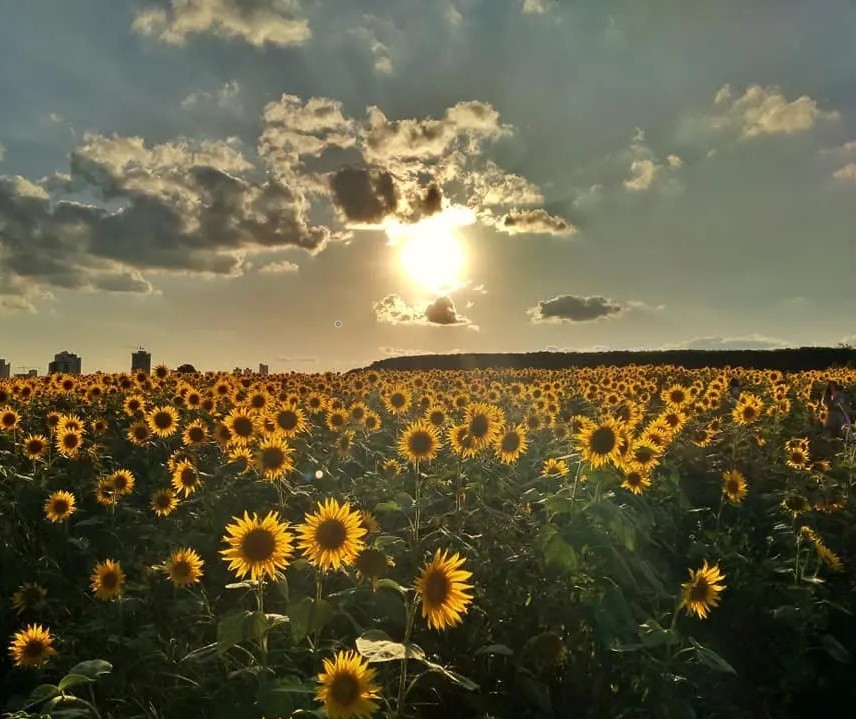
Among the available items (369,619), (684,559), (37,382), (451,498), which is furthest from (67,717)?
(37,382)

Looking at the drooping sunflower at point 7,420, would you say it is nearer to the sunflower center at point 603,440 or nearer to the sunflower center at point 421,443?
the sunflower center at point 421,443

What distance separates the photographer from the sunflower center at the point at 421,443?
20.6ft

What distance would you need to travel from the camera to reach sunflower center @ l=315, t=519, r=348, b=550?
12.2 feet

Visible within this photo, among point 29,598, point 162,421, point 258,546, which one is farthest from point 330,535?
point 162,421

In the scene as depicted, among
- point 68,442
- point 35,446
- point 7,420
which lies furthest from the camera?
point 7,420

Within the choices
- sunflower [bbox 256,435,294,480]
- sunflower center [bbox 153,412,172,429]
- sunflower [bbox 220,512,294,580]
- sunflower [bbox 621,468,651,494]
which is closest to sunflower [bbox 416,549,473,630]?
sunflower [bbox 220,512,294,580]

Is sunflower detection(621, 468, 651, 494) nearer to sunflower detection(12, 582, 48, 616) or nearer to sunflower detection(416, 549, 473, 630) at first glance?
sunflower detection(416, 549, 473, 630)

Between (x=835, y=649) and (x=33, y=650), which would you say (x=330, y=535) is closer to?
(x=33, y=650)

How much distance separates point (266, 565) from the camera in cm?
378

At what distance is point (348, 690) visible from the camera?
2.82m

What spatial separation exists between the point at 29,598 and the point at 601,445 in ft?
14.1

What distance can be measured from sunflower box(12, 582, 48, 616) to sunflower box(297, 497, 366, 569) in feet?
11.1

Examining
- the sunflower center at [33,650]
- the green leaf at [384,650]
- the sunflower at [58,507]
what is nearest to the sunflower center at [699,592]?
the green leaf at [384,650]

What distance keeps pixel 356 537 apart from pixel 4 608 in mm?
4058
